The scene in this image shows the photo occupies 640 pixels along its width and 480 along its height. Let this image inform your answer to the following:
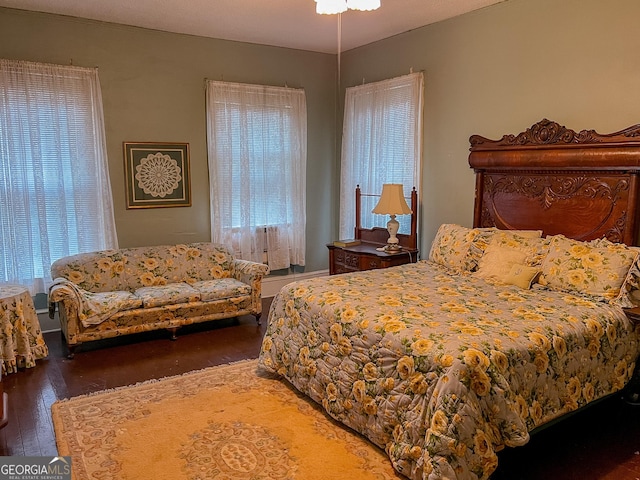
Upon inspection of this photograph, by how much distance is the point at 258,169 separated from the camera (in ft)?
17.4

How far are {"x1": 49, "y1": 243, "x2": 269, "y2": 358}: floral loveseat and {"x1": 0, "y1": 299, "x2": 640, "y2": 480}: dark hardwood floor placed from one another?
18 cm

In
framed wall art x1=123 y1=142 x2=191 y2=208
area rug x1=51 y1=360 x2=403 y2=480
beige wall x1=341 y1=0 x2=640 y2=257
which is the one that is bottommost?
area rug x1=51 y1=360 x2=403 y2=480

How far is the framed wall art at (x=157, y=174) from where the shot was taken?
15.4 ft

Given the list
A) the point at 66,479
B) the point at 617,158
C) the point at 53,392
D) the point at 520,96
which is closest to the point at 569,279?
the point at 617,158

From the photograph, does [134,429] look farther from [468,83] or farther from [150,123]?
[468,83]

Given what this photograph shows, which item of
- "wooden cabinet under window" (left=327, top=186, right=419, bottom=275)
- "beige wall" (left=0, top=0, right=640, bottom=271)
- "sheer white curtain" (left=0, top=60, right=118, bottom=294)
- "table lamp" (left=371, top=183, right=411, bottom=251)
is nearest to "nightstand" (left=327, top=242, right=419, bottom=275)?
"wooden cabinet under window" (left=327, top=186, right=419, bottom=275)

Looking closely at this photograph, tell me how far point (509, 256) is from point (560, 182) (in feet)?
2.33

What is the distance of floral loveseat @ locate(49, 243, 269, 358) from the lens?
3.86 meters

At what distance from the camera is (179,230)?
5020 mm

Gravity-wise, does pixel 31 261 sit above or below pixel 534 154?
below

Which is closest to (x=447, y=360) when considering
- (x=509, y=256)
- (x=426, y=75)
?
(x=509, y=256)

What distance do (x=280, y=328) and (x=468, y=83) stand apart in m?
2.66

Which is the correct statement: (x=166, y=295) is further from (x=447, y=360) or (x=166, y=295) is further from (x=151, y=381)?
(x=447, y=360)

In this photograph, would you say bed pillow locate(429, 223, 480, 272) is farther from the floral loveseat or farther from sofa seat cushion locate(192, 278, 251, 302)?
sofa seat cushion locate(192, 278, 251, 302)
